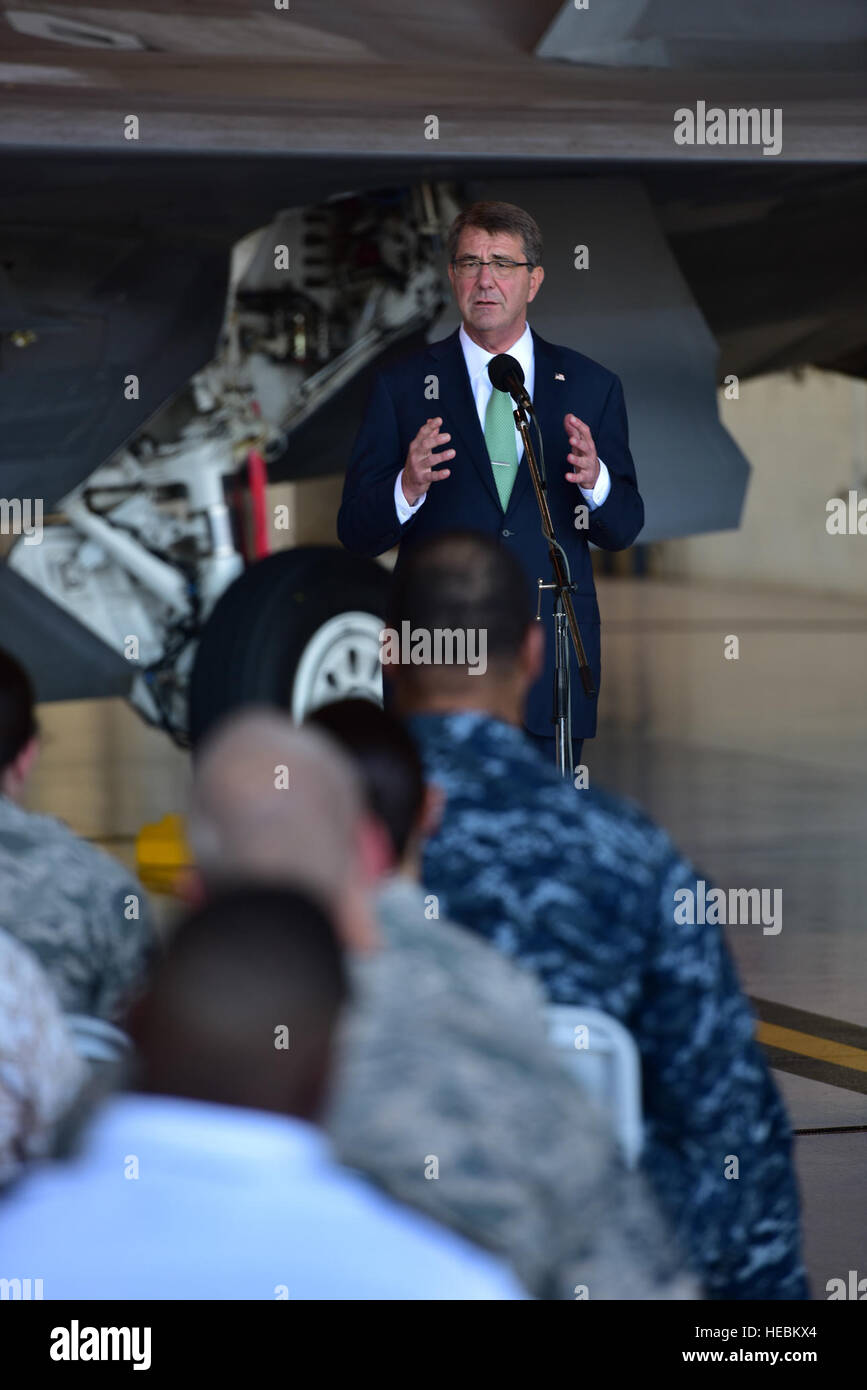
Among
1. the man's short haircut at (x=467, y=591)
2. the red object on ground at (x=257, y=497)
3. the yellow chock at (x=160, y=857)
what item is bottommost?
the yellow chock at (x=160, y=857)

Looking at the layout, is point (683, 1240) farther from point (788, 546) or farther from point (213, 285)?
point (788, 546)

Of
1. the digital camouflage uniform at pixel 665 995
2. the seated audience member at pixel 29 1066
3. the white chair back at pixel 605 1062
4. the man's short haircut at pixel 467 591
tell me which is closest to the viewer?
the seated audience member at pixel 29 1066

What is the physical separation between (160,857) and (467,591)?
414cm

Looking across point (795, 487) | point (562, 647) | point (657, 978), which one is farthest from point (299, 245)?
point (795, 487)

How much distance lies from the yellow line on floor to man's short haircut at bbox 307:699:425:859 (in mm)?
2739

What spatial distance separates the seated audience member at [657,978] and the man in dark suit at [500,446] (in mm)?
1918

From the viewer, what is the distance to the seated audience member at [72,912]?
2250mm

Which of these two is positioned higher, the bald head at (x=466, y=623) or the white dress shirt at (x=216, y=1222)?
the bald head at (x=466, y=623)

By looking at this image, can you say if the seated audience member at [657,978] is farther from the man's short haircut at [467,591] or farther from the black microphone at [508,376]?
the black microphone at [508,376]

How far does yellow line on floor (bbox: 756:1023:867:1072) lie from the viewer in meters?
4.55

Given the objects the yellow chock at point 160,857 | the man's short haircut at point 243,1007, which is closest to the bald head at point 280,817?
the man's short haircut at point 243,1007

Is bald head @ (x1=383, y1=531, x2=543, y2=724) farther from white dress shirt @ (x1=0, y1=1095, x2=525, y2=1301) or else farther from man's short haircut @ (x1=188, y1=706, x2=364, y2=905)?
white dress shirt @ (x1=0, y1=1095, x2=525, y2=1301)
